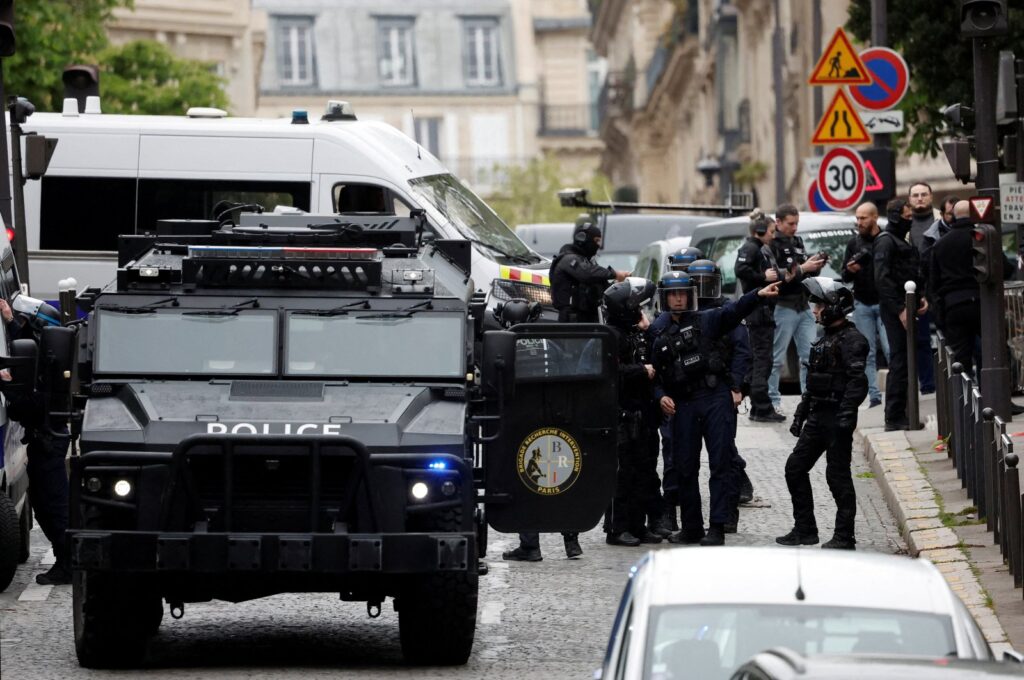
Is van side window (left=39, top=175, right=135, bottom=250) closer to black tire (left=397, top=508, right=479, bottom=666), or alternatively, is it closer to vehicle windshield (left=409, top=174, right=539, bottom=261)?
vehicle windshield (left=409, top=174, right=539, bottom=261)

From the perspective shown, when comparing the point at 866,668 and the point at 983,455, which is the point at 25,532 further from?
the point at 866,668

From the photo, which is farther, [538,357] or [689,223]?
[689,223]

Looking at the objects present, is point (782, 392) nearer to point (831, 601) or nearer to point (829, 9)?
point (831, 601)

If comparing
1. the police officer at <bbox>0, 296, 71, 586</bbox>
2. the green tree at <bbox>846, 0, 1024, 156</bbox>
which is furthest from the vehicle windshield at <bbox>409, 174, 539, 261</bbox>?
the police officer at <bbox>0, 296, 71, 586</bbox>

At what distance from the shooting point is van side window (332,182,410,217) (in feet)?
66.8

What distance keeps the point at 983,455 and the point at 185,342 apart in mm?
5016

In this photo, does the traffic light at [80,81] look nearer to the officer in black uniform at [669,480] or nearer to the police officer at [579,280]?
the police officer at [579,280]

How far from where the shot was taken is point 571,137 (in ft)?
362

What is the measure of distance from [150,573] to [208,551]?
0.36 meters

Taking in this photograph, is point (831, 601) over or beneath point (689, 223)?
beneath

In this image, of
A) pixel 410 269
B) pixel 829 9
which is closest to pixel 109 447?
pixel 410 269

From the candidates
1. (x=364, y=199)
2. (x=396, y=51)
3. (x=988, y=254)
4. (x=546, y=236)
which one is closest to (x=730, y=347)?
(x=988, y=254)

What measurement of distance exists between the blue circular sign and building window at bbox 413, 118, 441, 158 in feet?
292

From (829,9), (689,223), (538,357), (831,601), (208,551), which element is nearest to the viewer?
(831,601)
